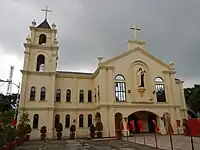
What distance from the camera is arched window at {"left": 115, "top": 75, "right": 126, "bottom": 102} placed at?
25781 millimetres

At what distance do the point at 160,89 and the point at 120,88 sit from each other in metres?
6.23

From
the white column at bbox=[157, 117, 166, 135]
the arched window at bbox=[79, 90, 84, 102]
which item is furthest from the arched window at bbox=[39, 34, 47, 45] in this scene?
the white column at bbox=[157, 117, 166, 135]

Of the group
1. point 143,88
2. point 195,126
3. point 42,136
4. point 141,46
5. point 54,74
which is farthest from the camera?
point 141,46

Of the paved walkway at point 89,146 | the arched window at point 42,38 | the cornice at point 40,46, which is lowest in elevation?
the paved walkway at point 89,146

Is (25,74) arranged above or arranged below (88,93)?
above

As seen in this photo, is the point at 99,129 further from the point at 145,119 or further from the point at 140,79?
the point at 140,79

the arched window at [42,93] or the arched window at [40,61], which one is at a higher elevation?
the arched window at [40,61]

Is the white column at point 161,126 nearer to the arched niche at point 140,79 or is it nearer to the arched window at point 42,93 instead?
the arched niche at point 140,79

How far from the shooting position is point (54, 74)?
1104 inches

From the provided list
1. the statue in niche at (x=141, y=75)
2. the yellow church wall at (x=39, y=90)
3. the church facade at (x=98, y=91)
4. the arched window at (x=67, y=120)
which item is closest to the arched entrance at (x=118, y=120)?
the church facade at (x=98, y=91)

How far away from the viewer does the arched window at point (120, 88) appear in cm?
2578

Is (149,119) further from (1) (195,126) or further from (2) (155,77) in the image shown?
(1) (195,126)

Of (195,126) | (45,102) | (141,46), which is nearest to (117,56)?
(141,46)

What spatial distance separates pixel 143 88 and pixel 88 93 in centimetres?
858
